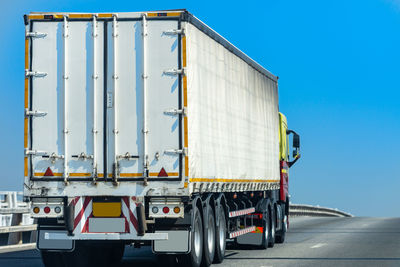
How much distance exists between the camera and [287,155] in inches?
938

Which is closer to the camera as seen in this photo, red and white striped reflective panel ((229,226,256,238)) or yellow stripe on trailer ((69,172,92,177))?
yellow stripe on trailer ((69,172,92,177))

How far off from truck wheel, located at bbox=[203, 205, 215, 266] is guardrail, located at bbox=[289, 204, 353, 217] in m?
31.3

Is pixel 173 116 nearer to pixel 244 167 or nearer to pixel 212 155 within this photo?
pixel 212 155

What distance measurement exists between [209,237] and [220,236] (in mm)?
753

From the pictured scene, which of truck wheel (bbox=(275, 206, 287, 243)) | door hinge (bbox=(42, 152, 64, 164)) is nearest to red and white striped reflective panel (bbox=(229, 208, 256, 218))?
truck wheel (bbox=(275, 206, 287, 243))

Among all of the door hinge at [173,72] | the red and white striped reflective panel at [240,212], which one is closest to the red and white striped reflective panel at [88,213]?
the door hinge at [173,72]

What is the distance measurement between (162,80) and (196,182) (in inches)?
67.7

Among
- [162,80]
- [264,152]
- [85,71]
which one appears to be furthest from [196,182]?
[264,152]

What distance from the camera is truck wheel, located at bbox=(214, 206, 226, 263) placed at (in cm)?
1481

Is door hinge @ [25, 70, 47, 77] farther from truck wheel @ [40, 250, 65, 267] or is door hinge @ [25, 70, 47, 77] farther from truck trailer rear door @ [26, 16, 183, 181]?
truck wheel @ [40, 250, 65, 267]

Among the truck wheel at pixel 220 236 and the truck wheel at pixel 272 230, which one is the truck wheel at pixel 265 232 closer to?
the truck wheel at pixel 272 230

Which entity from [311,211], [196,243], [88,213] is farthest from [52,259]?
[311,211]

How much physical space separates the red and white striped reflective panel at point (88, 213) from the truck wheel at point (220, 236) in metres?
2.60

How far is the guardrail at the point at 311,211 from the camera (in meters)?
47.6
